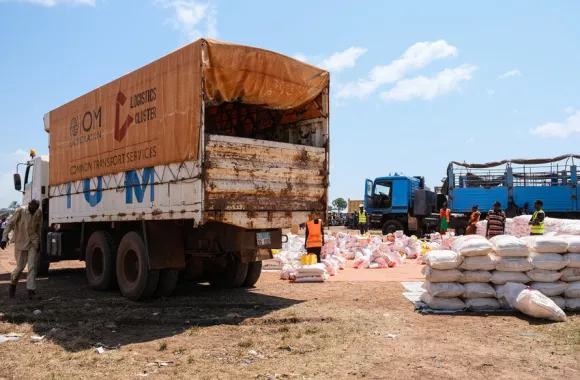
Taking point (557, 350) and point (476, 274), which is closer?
point (557, 350)

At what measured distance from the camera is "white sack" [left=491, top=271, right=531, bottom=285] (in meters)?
6.77

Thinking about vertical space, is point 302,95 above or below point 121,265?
above

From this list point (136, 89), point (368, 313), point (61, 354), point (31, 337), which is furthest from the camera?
point (136, 89)

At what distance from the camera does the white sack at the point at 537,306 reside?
5977 mm

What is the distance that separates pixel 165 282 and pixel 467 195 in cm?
1538

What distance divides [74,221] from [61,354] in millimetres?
5043

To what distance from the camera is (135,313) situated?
680 centimetres

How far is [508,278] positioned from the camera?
22.2 feet

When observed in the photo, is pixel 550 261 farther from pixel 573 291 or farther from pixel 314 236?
pixel 314 236

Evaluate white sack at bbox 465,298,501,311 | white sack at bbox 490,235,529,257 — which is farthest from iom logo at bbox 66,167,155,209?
white sack at bbox 490,235,529,257

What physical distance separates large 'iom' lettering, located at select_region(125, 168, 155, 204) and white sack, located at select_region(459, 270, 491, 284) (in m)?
4.32

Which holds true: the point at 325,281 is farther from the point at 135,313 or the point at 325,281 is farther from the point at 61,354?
the point at 61,354

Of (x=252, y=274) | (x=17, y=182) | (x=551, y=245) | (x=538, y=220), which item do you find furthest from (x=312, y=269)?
(x=17, y=182)

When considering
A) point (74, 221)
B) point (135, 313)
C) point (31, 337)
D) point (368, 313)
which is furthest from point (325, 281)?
point (31, 337)
